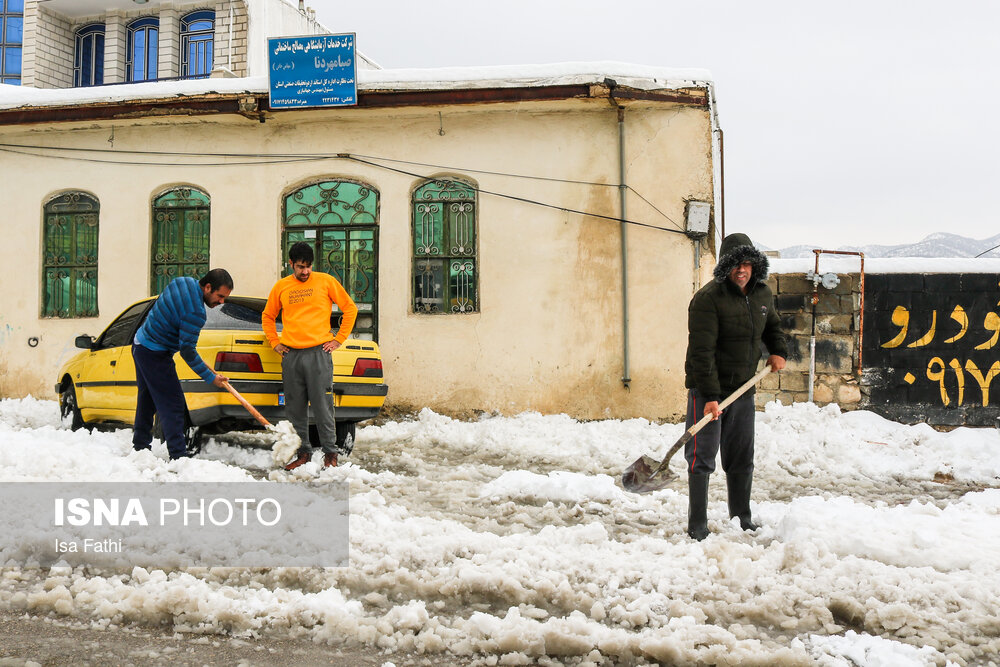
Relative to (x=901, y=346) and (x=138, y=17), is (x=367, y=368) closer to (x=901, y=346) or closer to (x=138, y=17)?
(x=901, y=346)

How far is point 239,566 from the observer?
3812mm

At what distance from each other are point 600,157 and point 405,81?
8.54 ft

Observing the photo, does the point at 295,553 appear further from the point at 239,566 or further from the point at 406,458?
the point at 406,458

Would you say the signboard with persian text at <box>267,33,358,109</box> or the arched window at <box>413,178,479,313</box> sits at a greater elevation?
the signboard with persian text at <box>267,33,358,109</box>

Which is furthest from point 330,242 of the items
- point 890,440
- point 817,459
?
point 890,440

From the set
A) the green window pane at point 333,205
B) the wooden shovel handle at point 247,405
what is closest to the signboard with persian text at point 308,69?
the green window pane at point 333,205

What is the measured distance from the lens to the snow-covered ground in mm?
3080

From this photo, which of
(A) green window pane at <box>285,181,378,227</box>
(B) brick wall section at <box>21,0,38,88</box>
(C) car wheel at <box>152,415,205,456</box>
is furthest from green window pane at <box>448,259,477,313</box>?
(B) brick wall section at <box>21,0,38,88</box>

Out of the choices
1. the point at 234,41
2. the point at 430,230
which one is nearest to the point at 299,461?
the point at 430,230

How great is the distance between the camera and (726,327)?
466 centimetres

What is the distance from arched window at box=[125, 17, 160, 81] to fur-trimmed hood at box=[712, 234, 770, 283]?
21.7m

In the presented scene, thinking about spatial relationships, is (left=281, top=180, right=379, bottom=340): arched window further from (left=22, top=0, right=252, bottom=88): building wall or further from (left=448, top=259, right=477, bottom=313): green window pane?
(left=22, top=0, right=252, bottom=88): building wall

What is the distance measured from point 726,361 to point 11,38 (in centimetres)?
2465

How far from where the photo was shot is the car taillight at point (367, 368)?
7062 millimetres
